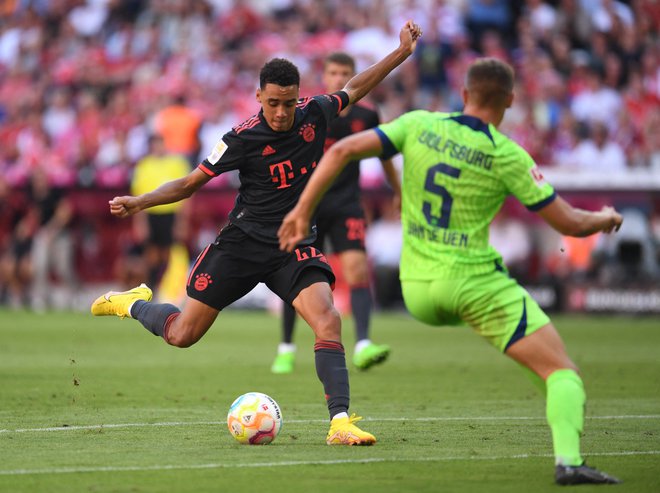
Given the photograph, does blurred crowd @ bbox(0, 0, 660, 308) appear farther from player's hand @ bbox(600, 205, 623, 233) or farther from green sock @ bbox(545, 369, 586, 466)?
green sock @ bbox(545, 369, 586, 466)

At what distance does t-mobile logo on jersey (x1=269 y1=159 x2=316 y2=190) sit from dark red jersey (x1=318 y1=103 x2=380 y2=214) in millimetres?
4149

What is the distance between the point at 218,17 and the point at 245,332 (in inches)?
434

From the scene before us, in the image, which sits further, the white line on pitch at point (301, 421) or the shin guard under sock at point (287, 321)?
the shin guard under sock at point (287, 321)

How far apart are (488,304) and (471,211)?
0.50 m

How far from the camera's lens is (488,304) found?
6.45 metres

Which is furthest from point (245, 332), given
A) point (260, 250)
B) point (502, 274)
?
point (502, 274)

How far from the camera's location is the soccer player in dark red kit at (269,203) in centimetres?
806

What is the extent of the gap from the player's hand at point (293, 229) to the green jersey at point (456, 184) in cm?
59

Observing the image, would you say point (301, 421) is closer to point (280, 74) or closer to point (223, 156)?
point (223, 156)

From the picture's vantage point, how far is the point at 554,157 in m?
22.5

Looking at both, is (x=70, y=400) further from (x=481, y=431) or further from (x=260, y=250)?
(x=481, y=431)

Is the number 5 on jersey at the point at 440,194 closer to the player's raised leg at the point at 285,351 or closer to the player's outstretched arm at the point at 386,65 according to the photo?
the player's outstretched arm at the point at 386,65

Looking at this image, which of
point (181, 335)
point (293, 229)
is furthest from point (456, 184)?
A: point (181, 335)

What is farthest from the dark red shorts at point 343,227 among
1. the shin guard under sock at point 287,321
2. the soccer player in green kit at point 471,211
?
the soccer player in green kit at point 471,211
